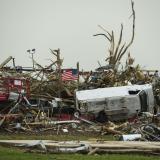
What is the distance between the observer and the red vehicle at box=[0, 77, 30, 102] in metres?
30.9

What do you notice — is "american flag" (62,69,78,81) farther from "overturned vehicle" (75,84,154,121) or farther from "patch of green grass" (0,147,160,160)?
"patch of green grass" (0,147,160,160)

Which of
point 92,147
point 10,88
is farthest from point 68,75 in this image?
point 92,147

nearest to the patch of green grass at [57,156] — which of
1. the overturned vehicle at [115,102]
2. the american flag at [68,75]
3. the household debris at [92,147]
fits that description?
the household debris at [92,147]

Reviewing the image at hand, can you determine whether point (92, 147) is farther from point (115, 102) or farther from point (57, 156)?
point (115, 102)

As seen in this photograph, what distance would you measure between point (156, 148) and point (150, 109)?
1615cm

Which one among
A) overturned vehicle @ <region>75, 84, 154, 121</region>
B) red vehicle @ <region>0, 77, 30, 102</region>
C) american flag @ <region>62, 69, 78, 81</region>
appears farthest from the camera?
american flag @ <region>62, 69, 78, 81</region>

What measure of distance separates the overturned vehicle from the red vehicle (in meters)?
3.35

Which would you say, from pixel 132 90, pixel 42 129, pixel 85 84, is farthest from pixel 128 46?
pixel 42 129

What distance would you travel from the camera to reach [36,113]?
102ft

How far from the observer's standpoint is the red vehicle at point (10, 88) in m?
30.9

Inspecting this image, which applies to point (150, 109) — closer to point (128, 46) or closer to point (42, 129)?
point (42, 129)

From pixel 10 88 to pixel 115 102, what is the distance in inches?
234

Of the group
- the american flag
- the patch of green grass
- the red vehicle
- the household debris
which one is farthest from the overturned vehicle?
the patch of green grass

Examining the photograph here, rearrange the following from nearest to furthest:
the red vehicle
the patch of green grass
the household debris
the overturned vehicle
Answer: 1. the patch of green grass
2. the household debris
3. the red vehicle
4. the overturned vehicle
